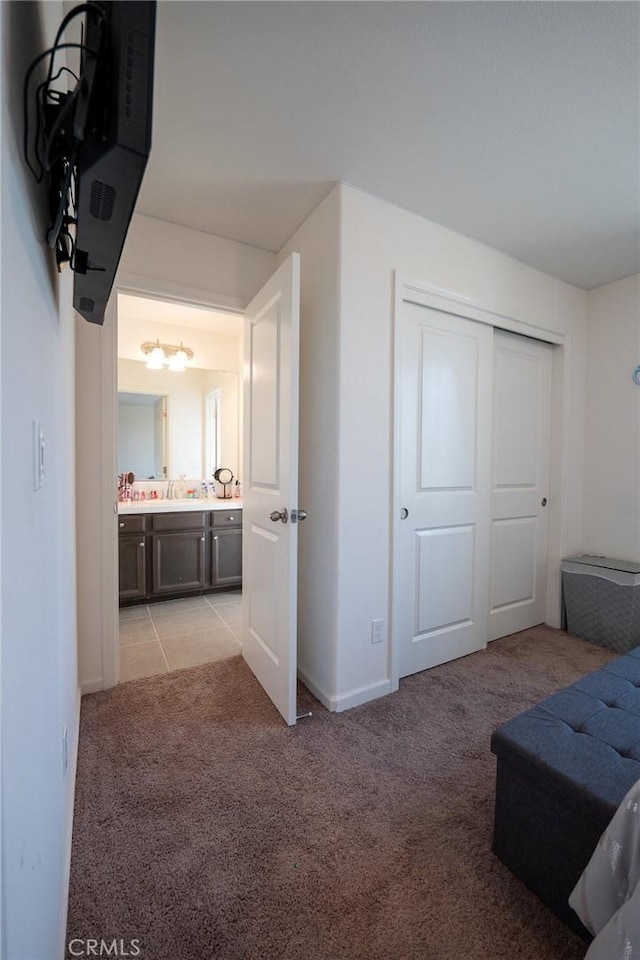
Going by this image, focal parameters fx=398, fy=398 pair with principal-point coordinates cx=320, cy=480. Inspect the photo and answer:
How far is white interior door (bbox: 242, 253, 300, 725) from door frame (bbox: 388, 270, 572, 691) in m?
0.56

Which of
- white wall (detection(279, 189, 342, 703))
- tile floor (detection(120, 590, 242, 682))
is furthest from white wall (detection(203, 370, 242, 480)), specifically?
white wall (detection(279, 189, 342, 703))

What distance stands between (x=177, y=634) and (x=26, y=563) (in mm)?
2337

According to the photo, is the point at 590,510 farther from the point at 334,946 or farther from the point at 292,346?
the point at 334,946

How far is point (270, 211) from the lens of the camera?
6.75 feet

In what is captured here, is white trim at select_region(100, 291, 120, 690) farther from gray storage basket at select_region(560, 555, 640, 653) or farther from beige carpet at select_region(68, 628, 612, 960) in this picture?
gray storage basket at select_region(560, 555, 640, 653)

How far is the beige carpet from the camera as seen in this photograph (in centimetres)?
99

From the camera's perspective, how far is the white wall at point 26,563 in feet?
1.72

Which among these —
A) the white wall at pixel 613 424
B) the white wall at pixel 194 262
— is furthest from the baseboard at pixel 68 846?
the white wall at pixel 613 424

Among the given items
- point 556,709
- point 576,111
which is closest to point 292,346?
point 576,111

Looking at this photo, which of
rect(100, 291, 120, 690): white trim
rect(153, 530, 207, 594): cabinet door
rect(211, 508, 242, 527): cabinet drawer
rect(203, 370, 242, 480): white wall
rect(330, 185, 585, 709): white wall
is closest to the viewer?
rect(330, 185, 585, 709): white wall

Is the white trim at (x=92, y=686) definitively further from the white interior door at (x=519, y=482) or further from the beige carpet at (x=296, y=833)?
the white interior door at (x=519, y=482)

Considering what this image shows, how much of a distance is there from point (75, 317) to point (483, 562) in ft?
8.57

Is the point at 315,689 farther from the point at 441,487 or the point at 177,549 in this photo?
the point at 177,549

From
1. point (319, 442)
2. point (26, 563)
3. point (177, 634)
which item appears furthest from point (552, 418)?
point (26, 563)
